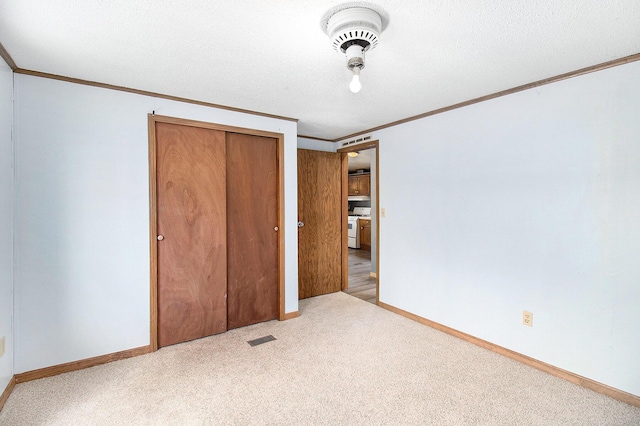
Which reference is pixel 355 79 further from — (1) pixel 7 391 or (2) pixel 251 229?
(1) pixel 7 391

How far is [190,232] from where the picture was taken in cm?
284

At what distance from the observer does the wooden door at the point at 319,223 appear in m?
4.14

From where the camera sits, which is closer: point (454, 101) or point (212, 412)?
point (212, 412)

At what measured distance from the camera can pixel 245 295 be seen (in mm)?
3213

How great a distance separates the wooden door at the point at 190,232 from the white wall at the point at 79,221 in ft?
0.48

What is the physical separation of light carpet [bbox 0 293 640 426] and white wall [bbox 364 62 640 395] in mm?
322

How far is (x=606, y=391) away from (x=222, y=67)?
3.50m

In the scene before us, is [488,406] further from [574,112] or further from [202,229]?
[202,229]

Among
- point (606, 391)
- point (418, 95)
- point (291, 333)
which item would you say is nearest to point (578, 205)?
point (606, 391)

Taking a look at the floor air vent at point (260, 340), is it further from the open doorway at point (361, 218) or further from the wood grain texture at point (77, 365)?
the open doorway at point (361, 218)

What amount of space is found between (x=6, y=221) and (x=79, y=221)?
1.33 feet

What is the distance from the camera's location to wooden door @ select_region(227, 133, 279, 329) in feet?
10.3

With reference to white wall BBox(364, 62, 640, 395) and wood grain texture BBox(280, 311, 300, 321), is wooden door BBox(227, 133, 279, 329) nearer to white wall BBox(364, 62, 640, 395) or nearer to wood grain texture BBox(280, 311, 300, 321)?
wood grain texture BBox(280, 311, 300, 321)

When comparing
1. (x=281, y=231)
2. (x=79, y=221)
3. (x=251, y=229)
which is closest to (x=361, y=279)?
(x=281, y=231)
